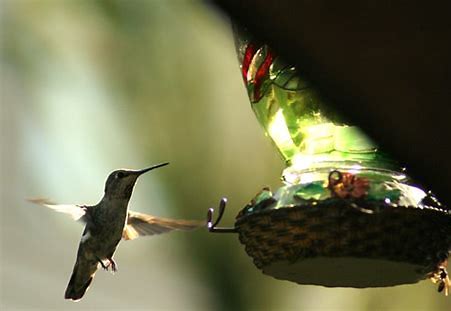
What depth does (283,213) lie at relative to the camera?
1.29 meters

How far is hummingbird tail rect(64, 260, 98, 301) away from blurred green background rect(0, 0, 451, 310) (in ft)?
5.09

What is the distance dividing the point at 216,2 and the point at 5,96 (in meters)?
4.88

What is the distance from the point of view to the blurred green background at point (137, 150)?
4.30m

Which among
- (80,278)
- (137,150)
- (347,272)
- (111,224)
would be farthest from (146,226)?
(137,150)

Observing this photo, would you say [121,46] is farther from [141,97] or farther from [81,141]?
[81,141]

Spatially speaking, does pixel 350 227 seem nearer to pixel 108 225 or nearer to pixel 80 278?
pixel 108 225

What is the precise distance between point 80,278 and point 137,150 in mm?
1968

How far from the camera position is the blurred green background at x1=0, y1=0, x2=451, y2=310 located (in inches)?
169

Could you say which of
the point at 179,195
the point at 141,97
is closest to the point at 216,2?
the point at 179,195

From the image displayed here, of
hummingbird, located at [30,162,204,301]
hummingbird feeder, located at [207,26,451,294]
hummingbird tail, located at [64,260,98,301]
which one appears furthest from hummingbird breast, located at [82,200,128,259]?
hummingbird feeder, located at [207,26,451,294]

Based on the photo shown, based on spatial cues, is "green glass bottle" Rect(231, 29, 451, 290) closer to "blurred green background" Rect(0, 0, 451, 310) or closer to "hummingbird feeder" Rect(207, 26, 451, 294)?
"hummingbird feeder" Rect(207, 26, 451, 294)

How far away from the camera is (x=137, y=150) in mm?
4512

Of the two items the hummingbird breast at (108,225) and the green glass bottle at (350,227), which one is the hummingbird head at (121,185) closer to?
the hummingbird breast at (108,225)

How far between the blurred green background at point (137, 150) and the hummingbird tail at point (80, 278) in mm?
1552
